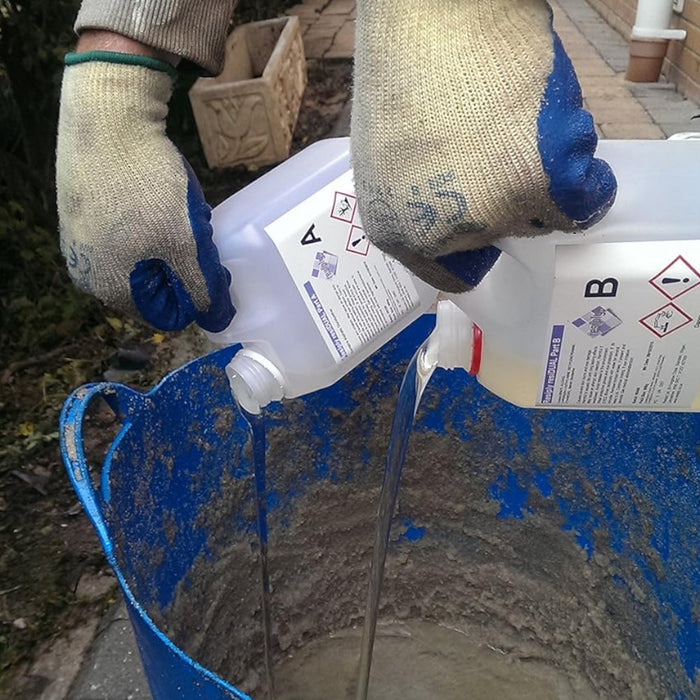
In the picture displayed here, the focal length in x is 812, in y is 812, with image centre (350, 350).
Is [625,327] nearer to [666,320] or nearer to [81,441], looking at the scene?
[666,320]

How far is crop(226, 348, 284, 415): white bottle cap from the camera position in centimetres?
95

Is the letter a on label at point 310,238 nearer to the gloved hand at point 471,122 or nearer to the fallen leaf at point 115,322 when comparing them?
the gloved hand at point 471,122

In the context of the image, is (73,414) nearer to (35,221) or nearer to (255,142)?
(35,221)

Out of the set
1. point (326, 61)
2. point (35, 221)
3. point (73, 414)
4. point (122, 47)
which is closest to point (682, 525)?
point (73, 414)

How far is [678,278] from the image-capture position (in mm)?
760

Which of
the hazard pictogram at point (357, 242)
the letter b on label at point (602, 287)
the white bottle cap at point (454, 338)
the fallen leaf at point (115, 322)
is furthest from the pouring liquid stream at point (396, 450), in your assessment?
the fallen leaf at point (115, 322)

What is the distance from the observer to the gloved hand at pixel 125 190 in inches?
28.7

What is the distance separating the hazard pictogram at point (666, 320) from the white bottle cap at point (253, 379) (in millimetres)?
417

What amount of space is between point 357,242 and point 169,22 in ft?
1.06

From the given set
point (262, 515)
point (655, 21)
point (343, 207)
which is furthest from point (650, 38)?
point (262, 515)

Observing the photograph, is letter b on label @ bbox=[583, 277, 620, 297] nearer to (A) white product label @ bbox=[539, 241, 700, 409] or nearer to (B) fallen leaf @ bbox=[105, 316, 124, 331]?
(A) white product label @ bbox=[539, 241, 700, 409]

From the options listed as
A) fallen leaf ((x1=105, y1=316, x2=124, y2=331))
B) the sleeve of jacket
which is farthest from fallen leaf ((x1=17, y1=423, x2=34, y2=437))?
the sleeve of jacket

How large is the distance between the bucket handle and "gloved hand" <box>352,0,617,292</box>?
403 millimetres

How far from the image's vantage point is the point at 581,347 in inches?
32.0
